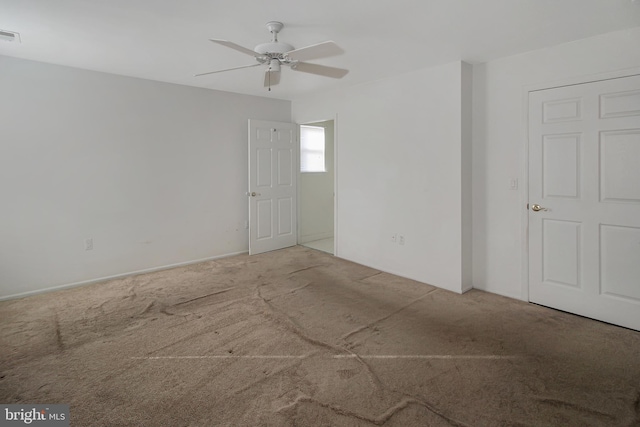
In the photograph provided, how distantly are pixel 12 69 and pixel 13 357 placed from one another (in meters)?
2.81

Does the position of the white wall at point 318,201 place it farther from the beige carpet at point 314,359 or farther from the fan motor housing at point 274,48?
the fan motor housing at point 274,48

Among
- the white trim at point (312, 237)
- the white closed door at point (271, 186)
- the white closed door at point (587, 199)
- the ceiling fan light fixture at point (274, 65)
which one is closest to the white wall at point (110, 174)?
the white closed door at point (271, 186)

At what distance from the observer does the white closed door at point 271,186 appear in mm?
5254

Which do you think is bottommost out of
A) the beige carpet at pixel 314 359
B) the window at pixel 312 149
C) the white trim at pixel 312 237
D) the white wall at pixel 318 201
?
the beige carpet at pixel 314 359

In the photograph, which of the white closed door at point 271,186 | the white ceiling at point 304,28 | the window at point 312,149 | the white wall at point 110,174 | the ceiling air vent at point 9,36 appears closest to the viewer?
the white ceiling at point 304,28

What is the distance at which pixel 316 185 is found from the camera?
20.9ft

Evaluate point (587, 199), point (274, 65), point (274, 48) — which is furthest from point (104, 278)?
point (587, 199)

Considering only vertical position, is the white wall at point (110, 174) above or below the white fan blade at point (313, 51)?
below

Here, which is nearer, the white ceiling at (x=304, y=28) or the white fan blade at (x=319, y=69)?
the white ceiling at (x=304, y=28)

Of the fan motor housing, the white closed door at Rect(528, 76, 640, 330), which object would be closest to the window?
the fan motor housing

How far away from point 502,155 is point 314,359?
2.71 meters

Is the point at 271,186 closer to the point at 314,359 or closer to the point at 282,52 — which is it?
the point at 282,52

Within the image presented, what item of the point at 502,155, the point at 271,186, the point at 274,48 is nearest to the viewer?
the point at 274,48

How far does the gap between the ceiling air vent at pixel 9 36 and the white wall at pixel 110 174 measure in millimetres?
669
